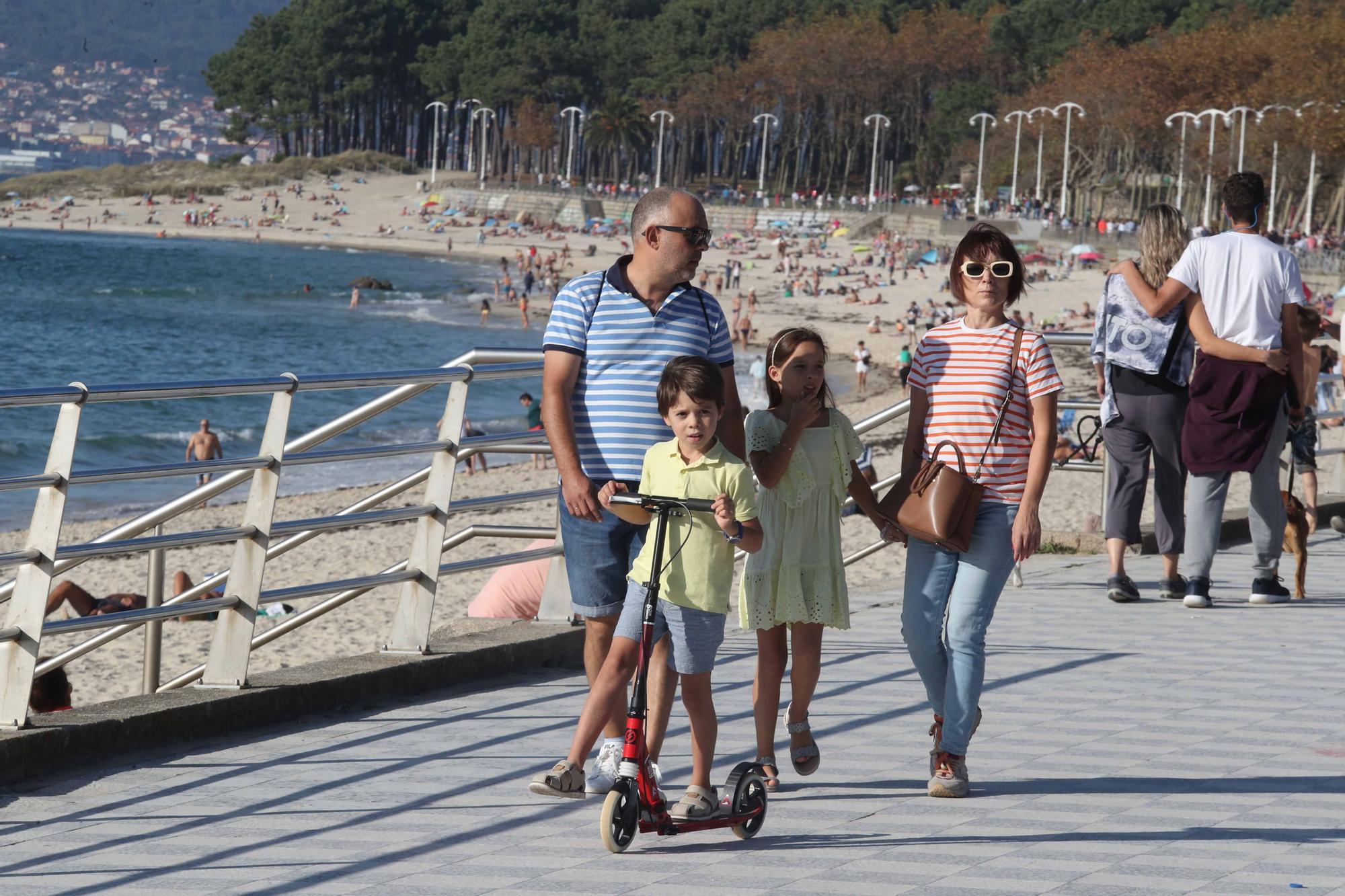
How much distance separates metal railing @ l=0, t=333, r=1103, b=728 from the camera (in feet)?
14.7

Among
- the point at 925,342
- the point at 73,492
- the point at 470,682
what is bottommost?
the point at 73,492

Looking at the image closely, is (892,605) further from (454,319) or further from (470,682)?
(454,319)

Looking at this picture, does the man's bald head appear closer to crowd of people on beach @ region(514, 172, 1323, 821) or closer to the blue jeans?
crowd of people on beach @ region(514, 172, 1323, 821)

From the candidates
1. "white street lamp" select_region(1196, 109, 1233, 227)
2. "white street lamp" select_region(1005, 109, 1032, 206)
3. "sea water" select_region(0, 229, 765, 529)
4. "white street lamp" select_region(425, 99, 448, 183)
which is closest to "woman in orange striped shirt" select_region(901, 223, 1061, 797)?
"sea water" select_region(0, 229, 765, 529)

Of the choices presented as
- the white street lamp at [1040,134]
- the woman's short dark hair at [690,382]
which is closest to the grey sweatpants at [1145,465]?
the woman's short dark hair at [690,382]

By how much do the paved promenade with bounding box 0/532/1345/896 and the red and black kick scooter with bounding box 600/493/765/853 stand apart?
0.24ft

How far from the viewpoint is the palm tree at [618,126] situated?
370 ft

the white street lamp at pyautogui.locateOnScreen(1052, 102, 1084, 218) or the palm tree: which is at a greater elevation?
the palm tree

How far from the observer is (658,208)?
13.7 feet

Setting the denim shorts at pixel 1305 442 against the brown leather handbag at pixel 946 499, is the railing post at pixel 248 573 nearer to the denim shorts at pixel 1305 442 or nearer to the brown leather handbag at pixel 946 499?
the brown leather handbag at pixel 946 499

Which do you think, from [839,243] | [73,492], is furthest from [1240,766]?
[839,243]

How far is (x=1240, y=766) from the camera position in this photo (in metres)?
4.76

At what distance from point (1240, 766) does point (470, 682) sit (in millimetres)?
2546

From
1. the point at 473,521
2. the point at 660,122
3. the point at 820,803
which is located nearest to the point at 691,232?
the point at 820,803
